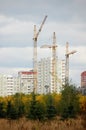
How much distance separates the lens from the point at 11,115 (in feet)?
142

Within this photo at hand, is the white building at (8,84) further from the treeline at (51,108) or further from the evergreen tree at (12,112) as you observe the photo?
the treeline at (51,108)

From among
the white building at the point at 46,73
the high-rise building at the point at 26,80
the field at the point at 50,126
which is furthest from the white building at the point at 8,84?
the field at the point at 50,126

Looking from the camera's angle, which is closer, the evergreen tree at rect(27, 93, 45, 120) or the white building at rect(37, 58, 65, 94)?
the evergreen tree at rect(27, 93, 45, 120)

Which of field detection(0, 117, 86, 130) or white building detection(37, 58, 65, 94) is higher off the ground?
white building detection(37, 58, 65, 94)

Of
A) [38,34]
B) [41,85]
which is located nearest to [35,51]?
[38,34]

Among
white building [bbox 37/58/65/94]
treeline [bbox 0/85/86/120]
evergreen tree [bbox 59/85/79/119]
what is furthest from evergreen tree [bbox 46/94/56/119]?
white building [bbox 37/58/65/94]

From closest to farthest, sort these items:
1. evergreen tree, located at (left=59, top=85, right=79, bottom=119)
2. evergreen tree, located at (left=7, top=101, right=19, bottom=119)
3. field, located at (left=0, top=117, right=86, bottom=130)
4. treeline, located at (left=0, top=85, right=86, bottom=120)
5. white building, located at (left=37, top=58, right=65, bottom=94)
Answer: field, located at (left=0, top=117, right=86, bottom=130) < evergreen tree, located at (left=59, top=85, right=79, bottom=119) < treeline, located at (left=0, top=85, right=86, bottom=120) < evergreen tree, located at (left=7, top=101, right=19, bottom=119) < white building, located at (left=37, top=58, right=65, bottom=94)

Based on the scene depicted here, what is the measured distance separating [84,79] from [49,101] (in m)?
143

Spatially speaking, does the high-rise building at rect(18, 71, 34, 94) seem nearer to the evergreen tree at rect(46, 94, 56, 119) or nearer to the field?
the evergreen tree at rect(46, 94, 56, 119)

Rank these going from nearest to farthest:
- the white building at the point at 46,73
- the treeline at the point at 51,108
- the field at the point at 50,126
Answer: the field at the point at 50,126 < the treeline at the point at 51,108 < the white building at the point at 46,73

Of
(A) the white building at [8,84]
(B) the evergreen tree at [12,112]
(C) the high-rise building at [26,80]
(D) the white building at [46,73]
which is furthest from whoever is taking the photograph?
(A) the white building at [8,84]

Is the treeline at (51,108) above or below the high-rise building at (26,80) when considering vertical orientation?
below

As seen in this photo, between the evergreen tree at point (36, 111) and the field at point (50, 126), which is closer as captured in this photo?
the field at point (50, 126)

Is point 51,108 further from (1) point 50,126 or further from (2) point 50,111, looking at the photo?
(1) point 50,126
